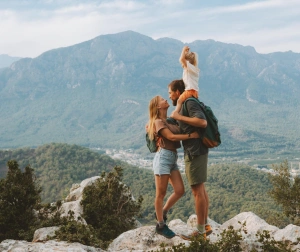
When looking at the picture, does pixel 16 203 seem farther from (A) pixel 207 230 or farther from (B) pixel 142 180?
(B) pixel 142 180

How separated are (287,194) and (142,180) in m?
40.3

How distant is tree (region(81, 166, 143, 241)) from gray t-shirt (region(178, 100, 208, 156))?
488 cm

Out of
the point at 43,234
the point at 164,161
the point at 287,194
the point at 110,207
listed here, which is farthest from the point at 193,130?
the point at 287,194

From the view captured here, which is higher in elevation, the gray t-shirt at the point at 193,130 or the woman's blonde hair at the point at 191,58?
the woman's blonde hair at the point at 191,58

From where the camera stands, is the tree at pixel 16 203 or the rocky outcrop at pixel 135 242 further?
the tree at pixel 16 203

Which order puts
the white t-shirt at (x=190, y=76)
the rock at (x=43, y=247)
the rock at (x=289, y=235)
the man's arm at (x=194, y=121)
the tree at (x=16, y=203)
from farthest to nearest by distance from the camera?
the tree at (x=16, y=203) < the rock at (x=289, y=235) < the white t-shirt at (x=190, y=76) < the man's arm at (x=194, y=121) < the rock at (x=43, y=247)

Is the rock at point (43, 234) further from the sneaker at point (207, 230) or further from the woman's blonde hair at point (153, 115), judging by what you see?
the sneaker at point (207, 230)

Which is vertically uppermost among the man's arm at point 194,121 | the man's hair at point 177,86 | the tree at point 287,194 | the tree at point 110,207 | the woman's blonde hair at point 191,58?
the woman's blonde hair at point 191,58

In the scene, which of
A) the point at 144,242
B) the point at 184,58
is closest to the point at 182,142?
the point at 184,58

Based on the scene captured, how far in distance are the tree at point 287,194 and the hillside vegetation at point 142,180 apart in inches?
844

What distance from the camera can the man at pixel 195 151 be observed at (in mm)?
6000

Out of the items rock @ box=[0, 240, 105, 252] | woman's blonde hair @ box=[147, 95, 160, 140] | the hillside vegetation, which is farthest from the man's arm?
the hillside vegetation

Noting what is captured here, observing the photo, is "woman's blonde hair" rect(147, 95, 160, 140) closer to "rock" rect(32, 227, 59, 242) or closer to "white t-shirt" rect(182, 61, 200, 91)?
"white t-shirt" rect(182, 61, 200, 91)

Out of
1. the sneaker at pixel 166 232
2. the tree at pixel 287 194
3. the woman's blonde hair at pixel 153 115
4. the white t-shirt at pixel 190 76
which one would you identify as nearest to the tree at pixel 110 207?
the sneaker at pixel 166 232
